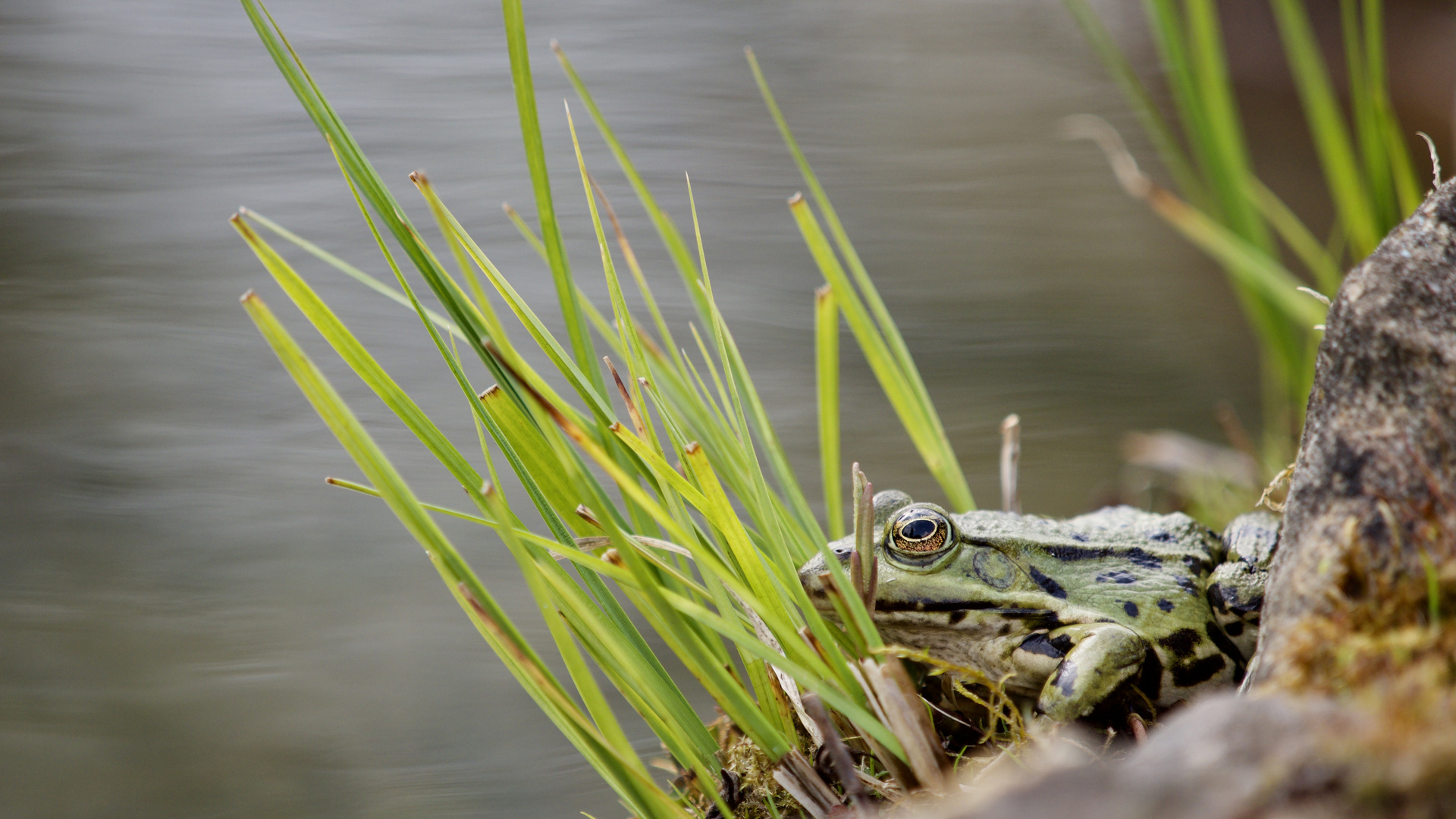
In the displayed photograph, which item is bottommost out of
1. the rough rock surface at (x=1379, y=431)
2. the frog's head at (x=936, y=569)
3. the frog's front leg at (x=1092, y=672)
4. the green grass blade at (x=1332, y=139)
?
the frog's front leg at (x=1092, y=672)

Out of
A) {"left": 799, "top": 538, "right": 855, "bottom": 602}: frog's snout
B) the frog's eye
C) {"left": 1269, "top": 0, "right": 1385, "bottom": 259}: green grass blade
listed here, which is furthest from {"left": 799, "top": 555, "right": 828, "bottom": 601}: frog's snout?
{"left": 1269, "top": 0, "right": 1385, "bottom": 259}: green grass blade

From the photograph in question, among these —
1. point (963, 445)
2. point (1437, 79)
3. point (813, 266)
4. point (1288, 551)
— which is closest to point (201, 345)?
point (813, 266)

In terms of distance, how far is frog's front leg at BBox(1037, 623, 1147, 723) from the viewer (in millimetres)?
757

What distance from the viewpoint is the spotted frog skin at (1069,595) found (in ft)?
2.59

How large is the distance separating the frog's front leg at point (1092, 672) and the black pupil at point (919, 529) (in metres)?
0.16

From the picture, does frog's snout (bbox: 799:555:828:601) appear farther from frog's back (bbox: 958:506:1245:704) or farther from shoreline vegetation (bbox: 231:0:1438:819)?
frog's back (bbox: 958:506:1245:704)

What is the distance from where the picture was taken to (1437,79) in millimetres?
2791

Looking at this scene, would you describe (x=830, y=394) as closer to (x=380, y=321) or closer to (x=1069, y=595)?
(x=1069, y=595)

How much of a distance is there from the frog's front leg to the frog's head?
9cm

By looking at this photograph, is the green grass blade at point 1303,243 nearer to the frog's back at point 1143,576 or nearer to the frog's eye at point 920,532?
the frog's back at point 1143,576

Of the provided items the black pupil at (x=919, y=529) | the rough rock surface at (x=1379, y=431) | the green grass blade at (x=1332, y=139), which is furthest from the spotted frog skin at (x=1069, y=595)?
the green grass blade at (x=1332, y=139)

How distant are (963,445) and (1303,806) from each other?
2.59m

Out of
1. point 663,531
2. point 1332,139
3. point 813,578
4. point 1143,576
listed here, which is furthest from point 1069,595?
point 1332,139

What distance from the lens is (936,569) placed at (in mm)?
868
